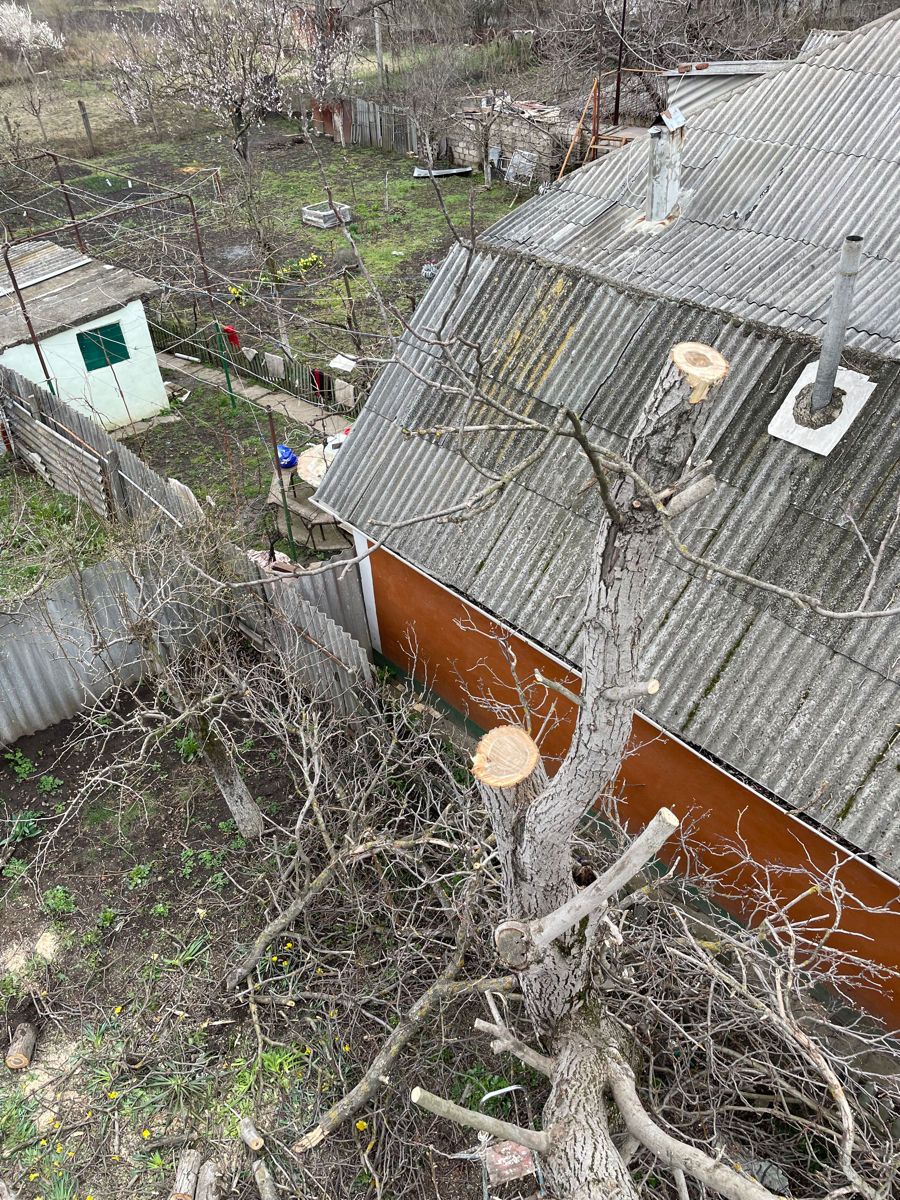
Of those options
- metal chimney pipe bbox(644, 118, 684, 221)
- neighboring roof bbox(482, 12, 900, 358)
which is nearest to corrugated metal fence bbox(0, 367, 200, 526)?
neighboring roof bbox(482, 12, 900, 358)

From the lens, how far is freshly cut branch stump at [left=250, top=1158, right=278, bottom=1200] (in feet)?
17.4

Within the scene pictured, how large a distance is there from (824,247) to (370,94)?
2309 centimetres

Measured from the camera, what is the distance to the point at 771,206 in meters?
8.83

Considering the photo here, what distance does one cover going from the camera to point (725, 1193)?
3.72 meters

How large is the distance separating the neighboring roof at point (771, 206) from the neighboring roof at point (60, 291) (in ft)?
21.9

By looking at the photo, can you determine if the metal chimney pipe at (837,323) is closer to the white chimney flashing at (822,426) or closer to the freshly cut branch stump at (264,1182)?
the white chimney flashing at (822,426)

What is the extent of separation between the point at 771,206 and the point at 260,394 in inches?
352

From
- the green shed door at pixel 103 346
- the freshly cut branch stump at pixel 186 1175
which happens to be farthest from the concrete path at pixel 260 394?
the freshly cut branch stump at pixel 186 1175

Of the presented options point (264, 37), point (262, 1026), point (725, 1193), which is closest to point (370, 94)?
point (264, 37)

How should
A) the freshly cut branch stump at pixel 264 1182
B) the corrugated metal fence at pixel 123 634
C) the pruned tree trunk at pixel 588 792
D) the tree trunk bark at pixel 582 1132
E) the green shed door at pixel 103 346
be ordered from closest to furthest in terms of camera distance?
1. the pruned tree trunk at pixel 588 792
2. the tree trunk bark at pixel 582 1132
3. the freshly cut branch stump at pixel 264 1182
4. the corrugated metal fence at pixel 123 634
5. the green shed door at pixel 103 346

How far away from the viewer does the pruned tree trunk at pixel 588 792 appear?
11.0 ft

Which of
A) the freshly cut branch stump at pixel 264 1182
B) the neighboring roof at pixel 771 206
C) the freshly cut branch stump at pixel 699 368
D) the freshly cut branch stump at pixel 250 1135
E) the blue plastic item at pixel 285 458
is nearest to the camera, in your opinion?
the freshly cut branch stump at pixel 699 368

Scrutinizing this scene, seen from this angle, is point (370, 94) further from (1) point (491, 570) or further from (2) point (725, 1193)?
(2) point (725, 1193)

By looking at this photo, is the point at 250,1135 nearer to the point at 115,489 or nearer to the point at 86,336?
the point at 115,489
